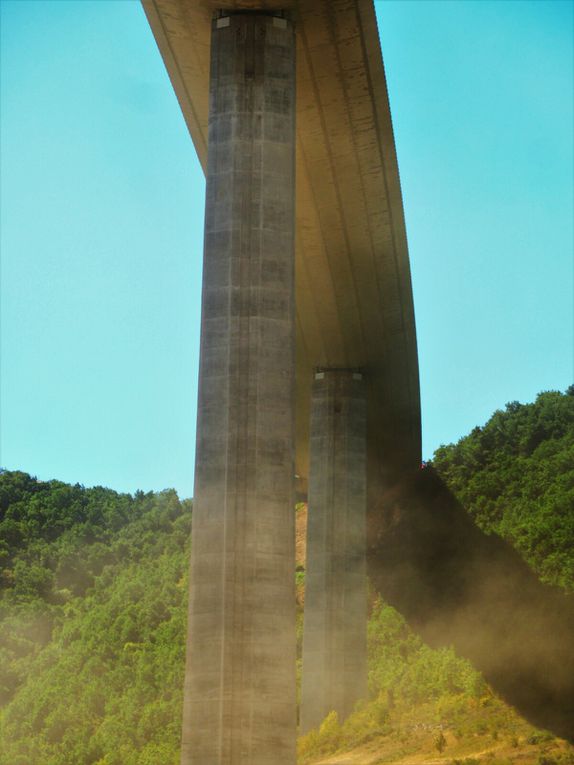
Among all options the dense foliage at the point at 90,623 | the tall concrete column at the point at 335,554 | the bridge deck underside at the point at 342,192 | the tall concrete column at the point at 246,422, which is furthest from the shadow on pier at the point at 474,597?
the tall concrete column at the point at 246,422

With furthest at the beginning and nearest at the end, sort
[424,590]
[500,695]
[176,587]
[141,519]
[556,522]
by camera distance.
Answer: [141,519] < [176,587] < [424,590] < [556,522] < [500,695]

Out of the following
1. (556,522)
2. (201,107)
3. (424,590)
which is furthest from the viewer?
(424,590)

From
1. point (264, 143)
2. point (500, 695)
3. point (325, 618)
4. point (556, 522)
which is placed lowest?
point (500, 695)

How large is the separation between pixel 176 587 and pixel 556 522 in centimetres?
2421

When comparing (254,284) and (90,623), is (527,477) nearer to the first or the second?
(90,623)

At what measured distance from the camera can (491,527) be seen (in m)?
54.7

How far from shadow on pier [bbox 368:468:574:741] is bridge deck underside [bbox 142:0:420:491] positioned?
7989 millimetres

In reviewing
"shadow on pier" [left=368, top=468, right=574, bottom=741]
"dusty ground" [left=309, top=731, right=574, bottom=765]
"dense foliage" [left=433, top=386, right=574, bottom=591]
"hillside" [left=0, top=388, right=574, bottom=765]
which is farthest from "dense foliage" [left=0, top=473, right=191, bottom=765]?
"dense foliage" [left=433, top=386, right=574, bottom=591]

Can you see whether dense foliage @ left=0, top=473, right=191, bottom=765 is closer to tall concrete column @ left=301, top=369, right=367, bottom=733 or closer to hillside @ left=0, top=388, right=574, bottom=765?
hillside @ left=0, top=388, right=574, bottom=765

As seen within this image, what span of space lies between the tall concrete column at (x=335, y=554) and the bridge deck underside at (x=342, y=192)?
6.00ft

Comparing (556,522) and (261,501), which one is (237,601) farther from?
(556,522)

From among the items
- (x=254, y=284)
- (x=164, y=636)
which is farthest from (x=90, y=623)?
(x=254, y=284)

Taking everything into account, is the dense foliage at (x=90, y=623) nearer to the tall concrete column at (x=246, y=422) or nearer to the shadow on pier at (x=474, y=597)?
the shadow on pier at (x=474, y=597)

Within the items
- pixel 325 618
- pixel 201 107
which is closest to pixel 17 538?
pixel 325 618
